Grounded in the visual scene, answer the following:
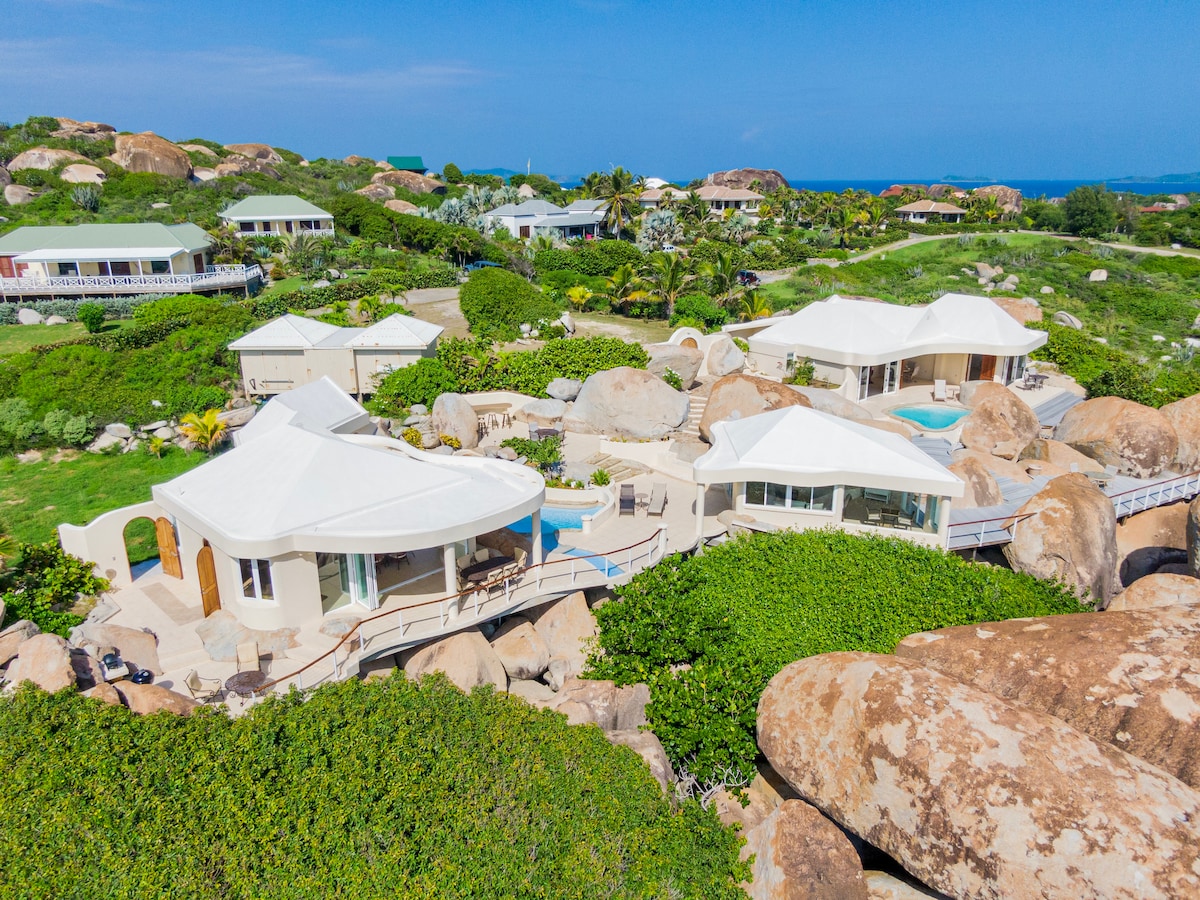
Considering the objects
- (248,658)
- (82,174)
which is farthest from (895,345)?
(82,174)

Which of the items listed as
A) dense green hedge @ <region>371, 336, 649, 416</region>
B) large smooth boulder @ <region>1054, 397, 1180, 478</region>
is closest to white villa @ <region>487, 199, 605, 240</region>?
dense green hedge @ <region>371, 336, 649, 416</region>

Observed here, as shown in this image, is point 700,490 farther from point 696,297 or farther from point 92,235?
point 92,235

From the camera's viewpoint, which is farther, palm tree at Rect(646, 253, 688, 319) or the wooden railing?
palm tree at Rect(646, 253, 688, 319)

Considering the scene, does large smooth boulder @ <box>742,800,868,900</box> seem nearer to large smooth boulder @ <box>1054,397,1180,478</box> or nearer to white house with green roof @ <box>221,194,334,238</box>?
large smooth boulder @ <box>1054,397,1180,478</box>

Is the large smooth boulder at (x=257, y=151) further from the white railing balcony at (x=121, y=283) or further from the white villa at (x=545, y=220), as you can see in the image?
the white railing balcony at (x=121, y=283)

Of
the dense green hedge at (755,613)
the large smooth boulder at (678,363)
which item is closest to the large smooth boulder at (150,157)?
the large smooth boulder at (678,363)
